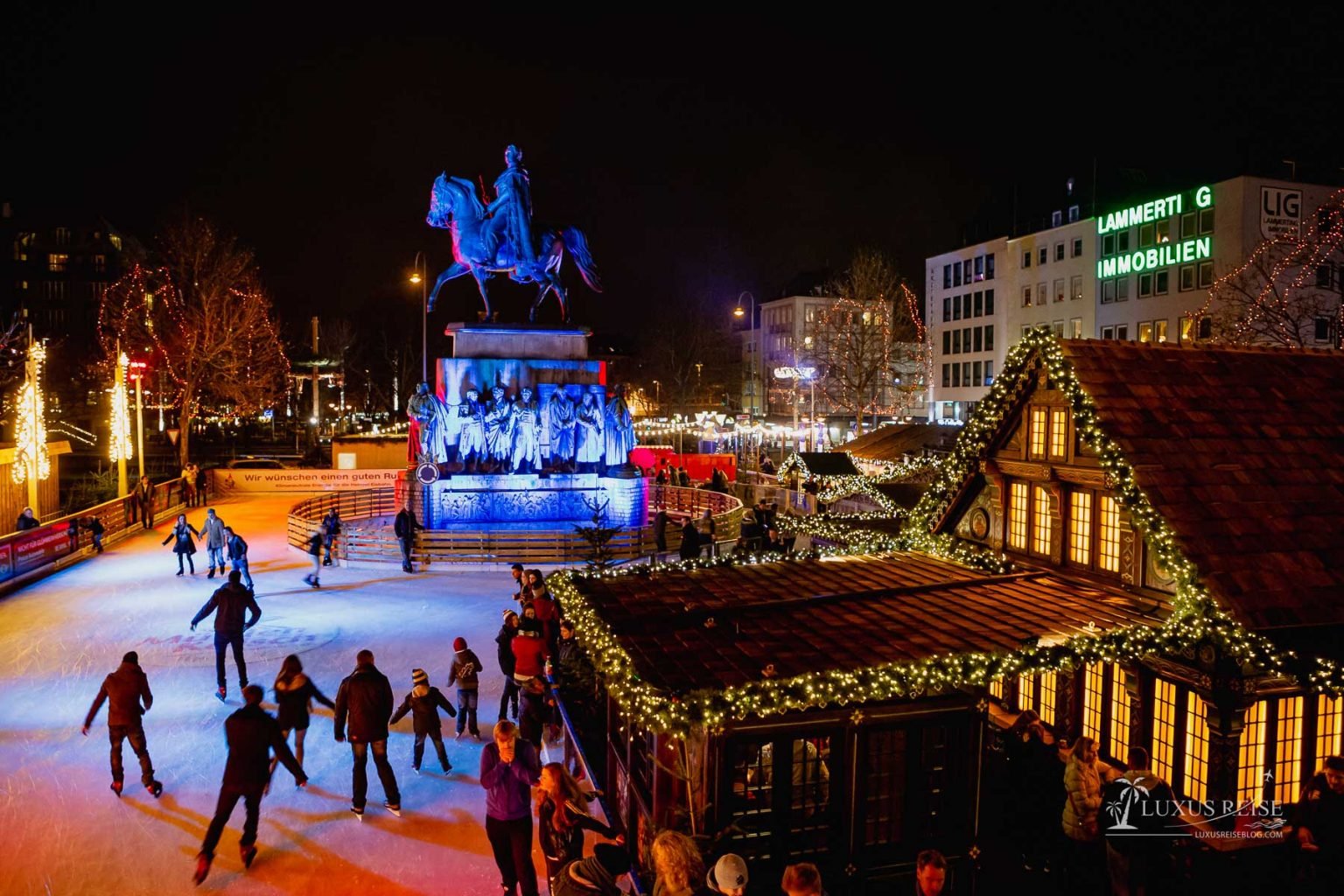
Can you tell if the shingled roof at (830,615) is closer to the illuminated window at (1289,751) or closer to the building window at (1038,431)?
the building window at (1038,431)

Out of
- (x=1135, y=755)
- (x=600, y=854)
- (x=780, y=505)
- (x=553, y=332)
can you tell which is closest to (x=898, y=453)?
(x=780, y=505)

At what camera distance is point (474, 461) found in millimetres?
26031

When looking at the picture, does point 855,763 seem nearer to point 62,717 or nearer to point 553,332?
point 62,717

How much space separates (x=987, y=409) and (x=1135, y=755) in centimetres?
507

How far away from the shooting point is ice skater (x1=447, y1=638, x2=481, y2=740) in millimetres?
10500

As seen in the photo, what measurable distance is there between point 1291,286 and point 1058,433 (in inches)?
1212

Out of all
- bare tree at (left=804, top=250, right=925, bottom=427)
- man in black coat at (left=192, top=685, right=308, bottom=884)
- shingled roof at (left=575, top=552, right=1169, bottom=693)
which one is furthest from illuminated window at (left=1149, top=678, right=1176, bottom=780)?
bare tree at (left=804, top=250, right=925, bottom=427)

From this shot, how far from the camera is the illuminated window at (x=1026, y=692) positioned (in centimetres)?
1101

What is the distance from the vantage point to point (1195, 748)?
854 centimetres

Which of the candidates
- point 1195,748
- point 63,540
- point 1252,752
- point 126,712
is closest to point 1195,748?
point 1195,748

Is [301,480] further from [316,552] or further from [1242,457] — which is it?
[1242,457]

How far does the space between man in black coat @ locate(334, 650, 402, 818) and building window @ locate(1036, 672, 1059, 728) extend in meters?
7.38

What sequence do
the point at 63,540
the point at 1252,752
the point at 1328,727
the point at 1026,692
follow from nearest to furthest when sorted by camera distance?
the point at 1252,752
the point at 1328,727
the point at 1026,692
the point at 63,540

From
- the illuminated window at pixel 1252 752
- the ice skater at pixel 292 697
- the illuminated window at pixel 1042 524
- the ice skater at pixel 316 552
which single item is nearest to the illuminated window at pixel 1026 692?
the illuminated window at pixel 1042 524
